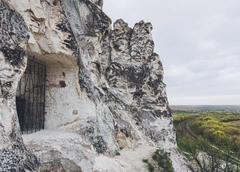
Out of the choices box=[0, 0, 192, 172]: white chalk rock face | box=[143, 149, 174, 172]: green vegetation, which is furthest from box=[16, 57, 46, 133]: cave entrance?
box=[143, 149, 174, 172]: green vegetation

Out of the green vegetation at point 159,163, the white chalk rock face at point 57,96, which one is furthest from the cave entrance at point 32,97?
the green vegetation at point 159,163

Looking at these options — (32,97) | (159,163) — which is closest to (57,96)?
(32,97)

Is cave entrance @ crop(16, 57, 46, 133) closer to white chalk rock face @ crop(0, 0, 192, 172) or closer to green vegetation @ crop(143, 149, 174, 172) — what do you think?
white chalk rock face @ crop(0, 0, 192, 172)

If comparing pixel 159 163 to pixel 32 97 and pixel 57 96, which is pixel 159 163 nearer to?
pixel 57 96

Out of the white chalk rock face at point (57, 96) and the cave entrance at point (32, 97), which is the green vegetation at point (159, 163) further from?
the cave entrance at point (32, 97)

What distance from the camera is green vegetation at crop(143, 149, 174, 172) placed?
9266 mm

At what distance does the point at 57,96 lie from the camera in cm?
918

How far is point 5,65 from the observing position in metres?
5.07

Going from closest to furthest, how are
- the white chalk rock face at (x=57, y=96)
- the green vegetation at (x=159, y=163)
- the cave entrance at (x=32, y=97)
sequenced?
the white chalk rock face at (x=57, y=96), the cave entrance at (x=32, y=97), the green vegetation at (x=159, y=163)

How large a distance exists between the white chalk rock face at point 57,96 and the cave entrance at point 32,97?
1.5 inches

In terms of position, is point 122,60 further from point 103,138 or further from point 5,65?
point 5,65

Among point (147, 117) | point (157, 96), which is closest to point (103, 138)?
point (147, 117)

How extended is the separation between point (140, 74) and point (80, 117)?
10686 millimetres

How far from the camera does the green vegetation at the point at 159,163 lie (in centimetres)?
927
